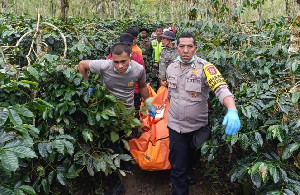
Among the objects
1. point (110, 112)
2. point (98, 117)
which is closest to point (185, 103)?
point (110, 112)

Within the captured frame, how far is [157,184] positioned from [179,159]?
2.54 ft

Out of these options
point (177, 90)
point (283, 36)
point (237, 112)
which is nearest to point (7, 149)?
point (237, 112)

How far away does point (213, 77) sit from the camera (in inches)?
97.1

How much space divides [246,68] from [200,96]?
0.59m

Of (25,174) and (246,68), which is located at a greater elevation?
(246,68)

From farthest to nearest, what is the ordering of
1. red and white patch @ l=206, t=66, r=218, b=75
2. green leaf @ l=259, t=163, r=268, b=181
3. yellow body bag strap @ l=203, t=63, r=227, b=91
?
red and white patch @ l=206, t=66, r=218, b=75, yellow body bag strap @ l=203, t=63, r=227, b=91, green leaf @ l=259, t=163, r=268, b=181

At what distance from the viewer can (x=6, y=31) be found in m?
3.08

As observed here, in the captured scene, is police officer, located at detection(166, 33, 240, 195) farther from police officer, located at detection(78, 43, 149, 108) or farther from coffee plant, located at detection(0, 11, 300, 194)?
police officer, located at detection(78, 43, 149, 108)

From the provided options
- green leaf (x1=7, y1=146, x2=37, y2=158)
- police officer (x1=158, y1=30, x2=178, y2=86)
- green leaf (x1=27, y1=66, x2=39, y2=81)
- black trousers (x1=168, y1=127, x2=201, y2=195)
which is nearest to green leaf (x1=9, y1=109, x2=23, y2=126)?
green leaf (x1=7, y1=146, x2=37, y2=158)

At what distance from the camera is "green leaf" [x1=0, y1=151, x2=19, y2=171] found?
3.92 ft

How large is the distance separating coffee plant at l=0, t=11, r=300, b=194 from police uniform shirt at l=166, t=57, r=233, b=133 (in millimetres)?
170

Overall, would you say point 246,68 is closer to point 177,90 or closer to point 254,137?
point 177,90

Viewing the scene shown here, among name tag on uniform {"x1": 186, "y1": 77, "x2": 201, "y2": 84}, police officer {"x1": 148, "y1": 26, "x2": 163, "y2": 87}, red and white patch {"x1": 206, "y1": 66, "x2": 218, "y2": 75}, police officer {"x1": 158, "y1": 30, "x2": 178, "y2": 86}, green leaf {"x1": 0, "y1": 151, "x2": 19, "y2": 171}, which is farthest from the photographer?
police officer {"x1": 148, "y1": 26, "x2": 163, "y2": 87}

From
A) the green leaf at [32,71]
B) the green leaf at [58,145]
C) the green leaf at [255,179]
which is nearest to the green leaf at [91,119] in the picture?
the green leaf at [58,145]
